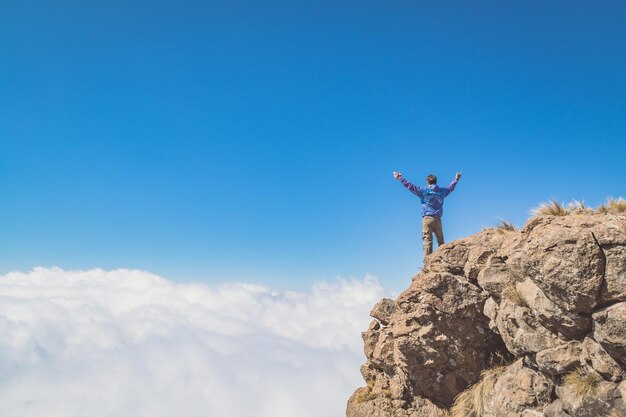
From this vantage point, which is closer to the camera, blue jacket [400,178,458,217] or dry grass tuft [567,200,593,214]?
dry grass tuft [567,200,593,214]

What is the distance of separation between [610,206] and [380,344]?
12.0 metres

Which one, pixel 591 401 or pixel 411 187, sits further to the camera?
pixel 411 187

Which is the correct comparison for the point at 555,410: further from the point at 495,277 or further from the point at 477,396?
the point at 495,277

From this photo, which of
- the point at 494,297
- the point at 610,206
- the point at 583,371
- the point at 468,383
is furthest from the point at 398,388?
the point at 610,206

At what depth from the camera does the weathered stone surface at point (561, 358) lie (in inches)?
494

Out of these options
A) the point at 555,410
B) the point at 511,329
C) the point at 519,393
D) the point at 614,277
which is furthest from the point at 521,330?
the point at 614,277

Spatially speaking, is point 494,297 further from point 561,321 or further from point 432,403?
point 432,403

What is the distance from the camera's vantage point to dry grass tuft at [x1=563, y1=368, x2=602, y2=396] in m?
11.8

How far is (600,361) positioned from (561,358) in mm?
1272

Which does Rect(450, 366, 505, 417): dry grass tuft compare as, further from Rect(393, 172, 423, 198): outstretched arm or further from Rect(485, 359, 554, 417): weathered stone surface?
Rect(393, 172, 423, 198): outstretched arm

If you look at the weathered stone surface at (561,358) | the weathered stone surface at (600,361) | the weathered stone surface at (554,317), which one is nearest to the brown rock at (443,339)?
the weathered stone surface at (554,317)

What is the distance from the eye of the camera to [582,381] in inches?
478

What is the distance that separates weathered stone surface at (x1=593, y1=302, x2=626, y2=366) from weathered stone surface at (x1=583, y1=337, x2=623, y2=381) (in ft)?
0.66

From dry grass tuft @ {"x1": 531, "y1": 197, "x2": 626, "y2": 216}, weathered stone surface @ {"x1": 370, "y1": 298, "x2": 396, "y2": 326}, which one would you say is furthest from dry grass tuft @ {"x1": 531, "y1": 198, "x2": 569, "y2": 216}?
weathered stone surface @ {"x1": 370, "y1": 298, "x2": 396, "y2": 326}
